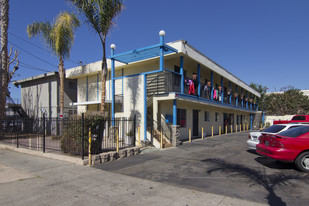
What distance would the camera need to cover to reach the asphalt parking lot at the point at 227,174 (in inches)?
194

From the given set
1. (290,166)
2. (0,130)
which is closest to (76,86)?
(0,130)

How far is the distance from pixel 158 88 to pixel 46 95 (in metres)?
11.1

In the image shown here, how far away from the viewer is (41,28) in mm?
15109

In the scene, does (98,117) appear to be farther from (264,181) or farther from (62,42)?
(62,42)

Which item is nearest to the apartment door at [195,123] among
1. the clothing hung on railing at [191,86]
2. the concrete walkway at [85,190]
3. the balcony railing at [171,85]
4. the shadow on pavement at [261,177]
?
the balcony railing at [171,85]

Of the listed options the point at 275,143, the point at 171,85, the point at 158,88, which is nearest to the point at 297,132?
the point at 275,143

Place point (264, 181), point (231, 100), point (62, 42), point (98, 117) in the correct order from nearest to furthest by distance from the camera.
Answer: point (264, 181) → point (98, 117) → point (62, 42) → point (231, 100)

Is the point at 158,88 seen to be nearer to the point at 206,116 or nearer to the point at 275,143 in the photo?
the point at 206,116

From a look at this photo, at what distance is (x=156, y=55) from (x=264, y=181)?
9443 mm

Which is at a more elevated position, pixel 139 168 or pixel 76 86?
pixel 76 86

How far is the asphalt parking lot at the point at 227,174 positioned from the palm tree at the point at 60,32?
968 cm

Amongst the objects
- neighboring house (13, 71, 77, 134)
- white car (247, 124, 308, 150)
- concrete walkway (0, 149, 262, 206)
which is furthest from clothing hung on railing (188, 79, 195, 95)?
neighboring house (13, 71, 77, 134)

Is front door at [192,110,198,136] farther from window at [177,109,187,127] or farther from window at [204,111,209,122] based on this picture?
window at [204,111,209,122]

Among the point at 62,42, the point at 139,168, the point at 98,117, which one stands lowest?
the point at 139,168
